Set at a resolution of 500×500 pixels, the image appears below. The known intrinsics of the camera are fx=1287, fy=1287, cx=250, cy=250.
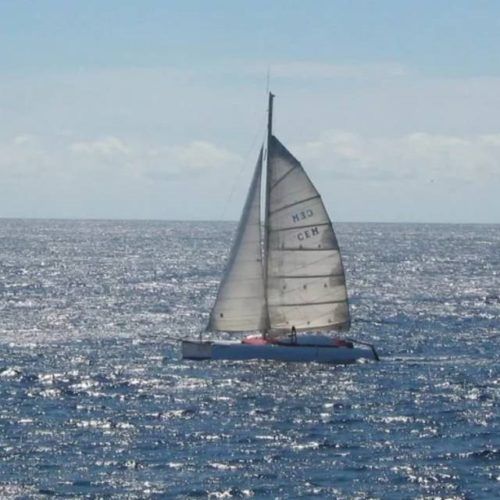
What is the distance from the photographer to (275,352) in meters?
74.9

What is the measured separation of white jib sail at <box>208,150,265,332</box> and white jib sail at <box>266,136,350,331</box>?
0.75 m

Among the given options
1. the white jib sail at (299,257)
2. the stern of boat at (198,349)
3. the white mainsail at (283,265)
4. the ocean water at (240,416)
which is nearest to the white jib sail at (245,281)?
the white mainsail at (283,265)

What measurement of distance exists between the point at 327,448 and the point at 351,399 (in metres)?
12.1

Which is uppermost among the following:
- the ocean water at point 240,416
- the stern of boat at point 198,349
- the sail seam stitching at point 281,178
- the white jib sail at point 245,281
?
the sail seam stitching at point 281,178

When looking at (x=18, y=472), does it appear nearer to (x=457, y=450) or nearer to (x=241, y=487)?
(x=241, y=487)

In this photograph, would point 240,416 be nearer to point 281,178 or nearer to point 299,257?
point 299,257

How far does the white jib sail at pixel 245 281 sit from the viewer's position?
2975 inches

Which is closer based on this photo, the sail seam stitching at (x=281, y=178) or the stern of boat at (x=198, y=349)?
the sail seam stitching at (x=281, y=178)

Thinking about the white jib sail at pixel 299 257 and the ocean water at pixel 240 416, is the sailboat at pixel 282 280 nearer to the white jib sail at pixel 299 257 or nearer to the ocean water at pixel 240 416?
the white jib sail at pixel 299 257

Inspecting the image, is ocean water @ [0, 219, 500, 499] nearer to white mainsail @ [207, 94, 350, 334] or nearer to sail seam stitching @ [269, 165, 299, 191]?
white mainsail @ [207, 94, 350, 334]

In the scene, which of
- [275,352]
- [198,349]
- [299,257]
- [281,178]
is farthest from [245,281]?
[281,178]

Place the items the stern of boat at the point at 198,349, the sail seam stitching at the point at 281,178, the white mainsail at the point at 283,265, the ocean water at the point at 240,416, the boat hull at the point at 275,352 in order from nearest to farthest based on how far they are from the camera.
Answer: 1. the ocean water at the point at 240,416
2. the sail seam stitching at the point at 281,178
3. the white mainsail at the point at 283,265
4. the boat hull at the point at 275,352
5. the stern of boat at the point at 198,349

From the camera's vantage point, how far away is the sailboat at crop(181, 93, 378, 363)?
7400cm

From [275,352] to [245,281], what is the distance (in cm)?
460
